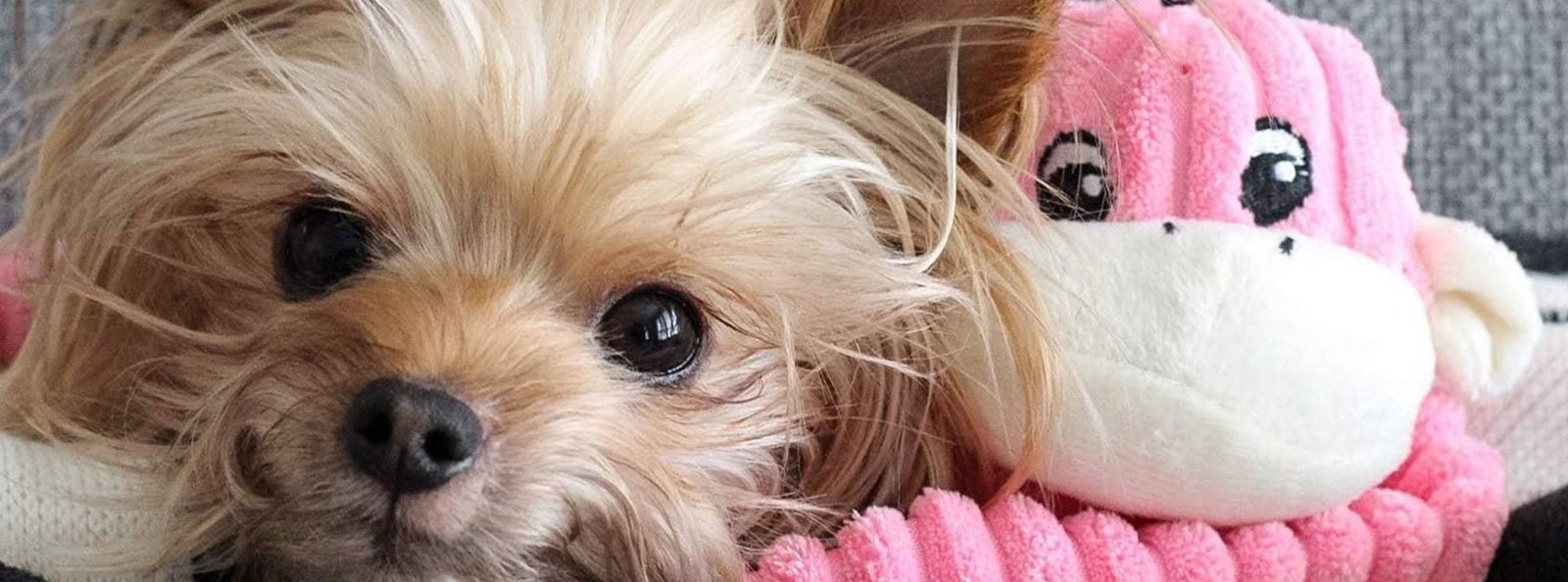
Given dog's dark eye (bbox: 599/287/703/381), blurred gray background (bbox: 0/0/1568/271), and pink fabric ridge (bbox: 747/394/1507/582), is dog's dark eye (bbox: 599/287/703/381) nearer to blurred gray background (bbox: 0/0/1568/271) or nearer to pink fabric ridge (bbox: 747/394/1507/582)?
pink fabric ridge (bbox: 747/394/1507/582)

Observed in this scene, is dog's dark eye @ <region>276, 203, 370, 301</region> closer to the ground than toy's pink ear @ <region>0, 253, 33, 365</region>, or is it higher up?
closer to the ground

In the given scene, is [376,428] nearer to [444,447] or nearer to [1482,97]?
[444,447]

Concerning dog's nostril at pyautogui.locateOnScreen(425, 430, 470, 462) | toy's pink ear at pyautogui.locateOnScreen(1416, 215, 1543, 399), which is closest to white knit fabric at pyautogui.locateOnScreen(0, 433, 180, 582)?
dog's nostril at pyautogui.locateOnScreen(425, 430, 470, 462)

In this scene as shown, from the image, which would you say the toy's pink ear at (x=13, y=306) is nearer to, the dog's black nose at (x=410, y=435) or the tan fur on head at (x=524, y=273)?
the tan fur on head at (x=524, y=273)

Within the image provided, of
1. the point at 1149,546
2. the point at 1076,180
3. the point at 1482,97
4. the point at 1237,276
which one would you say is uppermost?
the point at 1482,97

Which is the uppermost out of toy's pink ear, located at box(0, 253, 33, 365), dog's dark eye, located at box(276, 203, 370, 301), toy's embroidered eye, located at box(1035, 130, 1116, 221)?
toy's pink ear, located at box(0, 253, 33, 365)

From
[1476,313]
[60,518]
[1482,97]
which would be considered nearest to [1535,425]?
[1476,313]
